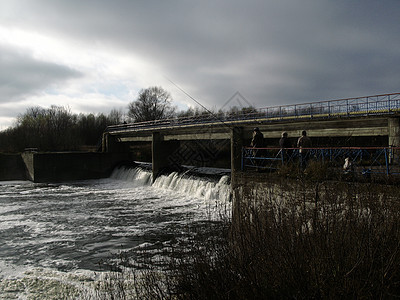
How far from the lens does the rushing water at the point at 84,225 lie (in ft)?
24.5

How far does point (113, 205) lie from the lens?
1672 centimetres

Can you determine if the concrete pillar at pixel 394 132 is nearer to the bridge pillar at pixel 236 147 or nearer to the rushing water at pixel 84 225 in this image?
the bridge pillar at pixel 236 147

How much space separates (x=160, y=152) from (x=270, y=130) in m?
12.7

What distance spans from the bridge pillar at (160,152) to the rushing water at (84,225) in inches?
93.8

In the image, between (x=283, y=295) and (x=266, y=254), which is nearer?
(x=283, y=295)

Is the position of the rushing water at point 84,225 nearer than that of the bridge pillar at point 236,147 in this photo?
Yes

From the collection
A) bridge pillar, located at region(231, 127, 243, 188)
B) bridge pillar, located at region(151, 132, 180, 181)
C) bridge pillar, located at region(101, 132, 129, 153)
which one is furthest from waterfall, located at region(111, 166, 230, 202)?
bridge pillar, located at region(101, 132, 129, 153)

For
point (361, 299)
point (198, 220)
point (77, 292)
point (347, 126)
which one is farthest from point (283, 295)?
point (347, 126)

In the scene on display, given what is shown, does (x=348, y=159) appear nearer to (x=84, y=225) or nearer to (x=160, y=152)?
(x=84, y=225)

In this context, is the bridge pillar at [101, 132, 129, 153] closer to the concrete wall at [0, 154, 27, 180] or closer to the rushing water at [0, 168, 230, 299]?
the concrete wall at [0, 154, 27, 180]

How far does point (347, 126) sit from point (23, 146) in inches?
1639

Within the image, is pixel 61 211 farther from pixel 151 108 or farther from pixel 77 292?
pixel 151 108

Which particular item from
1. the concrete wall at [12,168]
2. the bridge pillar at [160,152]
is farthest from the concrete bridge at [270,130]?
the concrete wall at [12,168]

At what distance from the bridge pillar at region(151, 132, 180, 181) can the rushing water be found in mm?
2383
